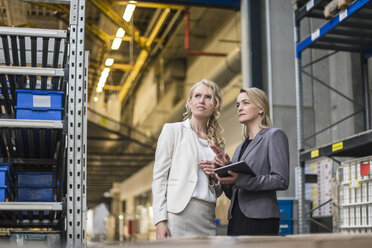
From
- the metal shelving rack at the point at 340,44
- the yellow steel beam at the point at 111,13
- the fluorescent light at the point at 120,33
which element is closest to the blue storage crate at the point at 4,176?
the metal shelving rack at the point at 340,44

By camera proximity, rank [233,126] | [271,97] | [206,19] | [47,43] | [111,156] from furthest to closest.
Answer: [111,156] → [206,19] → [233,126] → [271,97] → [47,43]

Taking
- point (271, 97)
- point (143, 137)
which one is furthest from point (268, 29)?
point (143, 137)

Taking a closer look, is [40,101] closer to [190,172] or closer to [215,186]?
[190,172]

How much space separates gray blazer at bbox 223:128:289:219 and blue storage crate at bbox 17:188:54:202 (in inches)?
64.4

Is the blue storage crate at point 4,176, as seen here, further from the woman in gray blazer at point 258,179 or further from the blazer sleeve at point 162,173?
the woman in gray blazer at point 258,179

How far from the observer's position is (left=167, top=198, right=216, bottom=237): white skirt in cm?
313

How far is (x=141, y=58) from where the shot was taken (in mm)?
16047

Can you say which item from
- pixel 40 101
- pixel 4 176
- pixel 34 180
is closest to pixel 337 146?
pixel 34 180

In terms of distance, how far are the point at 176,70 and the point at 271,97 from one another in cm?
1002

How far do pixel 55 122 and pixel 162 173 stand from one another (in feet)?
3.17

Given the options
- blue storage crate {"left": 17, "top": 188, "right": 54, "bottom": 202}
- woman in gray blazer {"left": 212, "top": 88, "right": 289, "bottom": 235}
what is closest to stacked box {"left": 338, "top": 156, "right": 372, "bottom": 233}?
woman in gray blazer {"left": 212, "top": 88, "right": 289, "bottom": 235}

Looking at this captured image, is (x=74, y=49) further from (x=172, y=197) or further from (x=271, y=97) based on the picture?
(x=271, y=97)

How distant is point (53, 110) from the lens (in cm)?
395

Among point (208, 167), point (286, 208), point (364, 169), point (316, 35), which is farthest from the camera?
point (286, 208)
